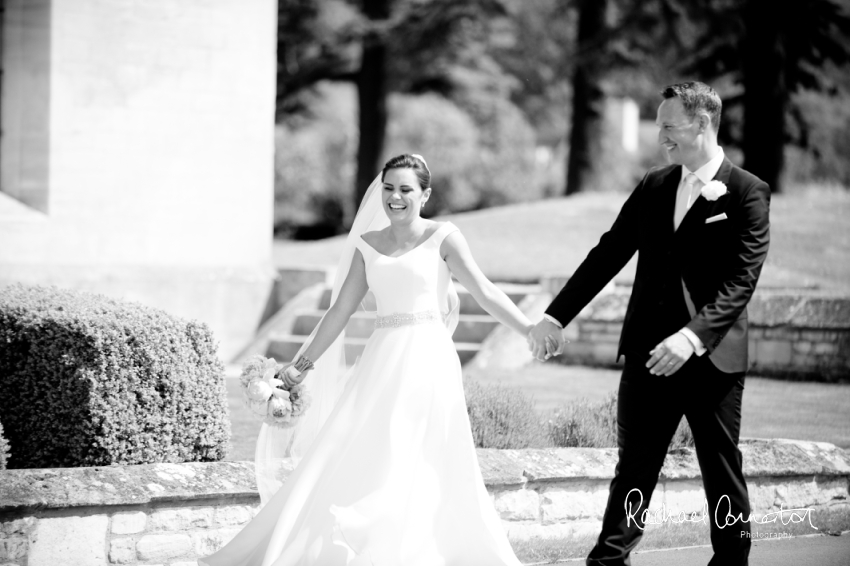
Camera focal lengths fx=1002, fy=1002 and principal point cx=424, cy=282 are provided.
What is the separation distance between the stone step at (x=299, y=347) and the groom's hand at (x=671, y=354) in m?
7.72

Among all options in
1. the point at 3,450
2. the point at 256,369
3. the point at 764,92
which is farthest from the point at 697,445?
the point at 764,92

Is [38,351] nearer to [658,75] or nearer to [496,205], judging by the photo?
[658,75]

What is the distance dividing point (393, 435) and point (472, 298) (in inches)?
336

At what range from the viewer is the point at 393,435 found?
191 inches

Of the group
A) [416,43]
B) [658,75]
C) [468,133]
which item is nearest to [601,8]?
[658,75]

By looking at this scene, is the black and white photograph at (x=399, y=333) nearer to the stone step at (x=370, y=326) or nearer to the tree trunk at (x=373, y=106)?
the stone step at (x=370, y=326)

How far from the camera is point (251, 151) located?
12.9 metres

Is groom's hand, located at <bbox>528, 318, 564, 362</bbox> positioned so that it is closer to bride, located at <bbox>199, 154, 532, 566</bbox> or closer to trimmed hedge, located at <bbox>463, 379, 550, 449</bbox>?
bride, located at <bbox>199, 154, 532, 566</bbox>

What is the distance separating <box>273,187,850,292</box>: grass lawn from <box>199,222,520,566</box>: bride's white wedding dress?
8363 mm

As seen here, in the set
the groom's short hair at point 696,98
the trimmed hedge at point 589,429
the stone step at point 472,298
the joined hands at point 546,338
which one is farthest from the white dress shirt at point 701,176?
the stone step at point 472,298

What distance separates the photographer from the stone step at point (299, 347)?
1198 cm

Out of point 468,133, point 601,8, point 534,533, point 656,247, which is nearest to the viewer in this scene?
point 656,247

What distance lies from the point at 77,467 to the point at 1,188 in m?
7.74

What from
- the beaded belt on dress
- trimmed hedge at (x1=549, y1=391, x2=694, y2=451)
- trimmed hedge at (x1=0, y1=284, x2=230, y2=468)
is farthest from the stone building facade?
the beaded belt on dress
